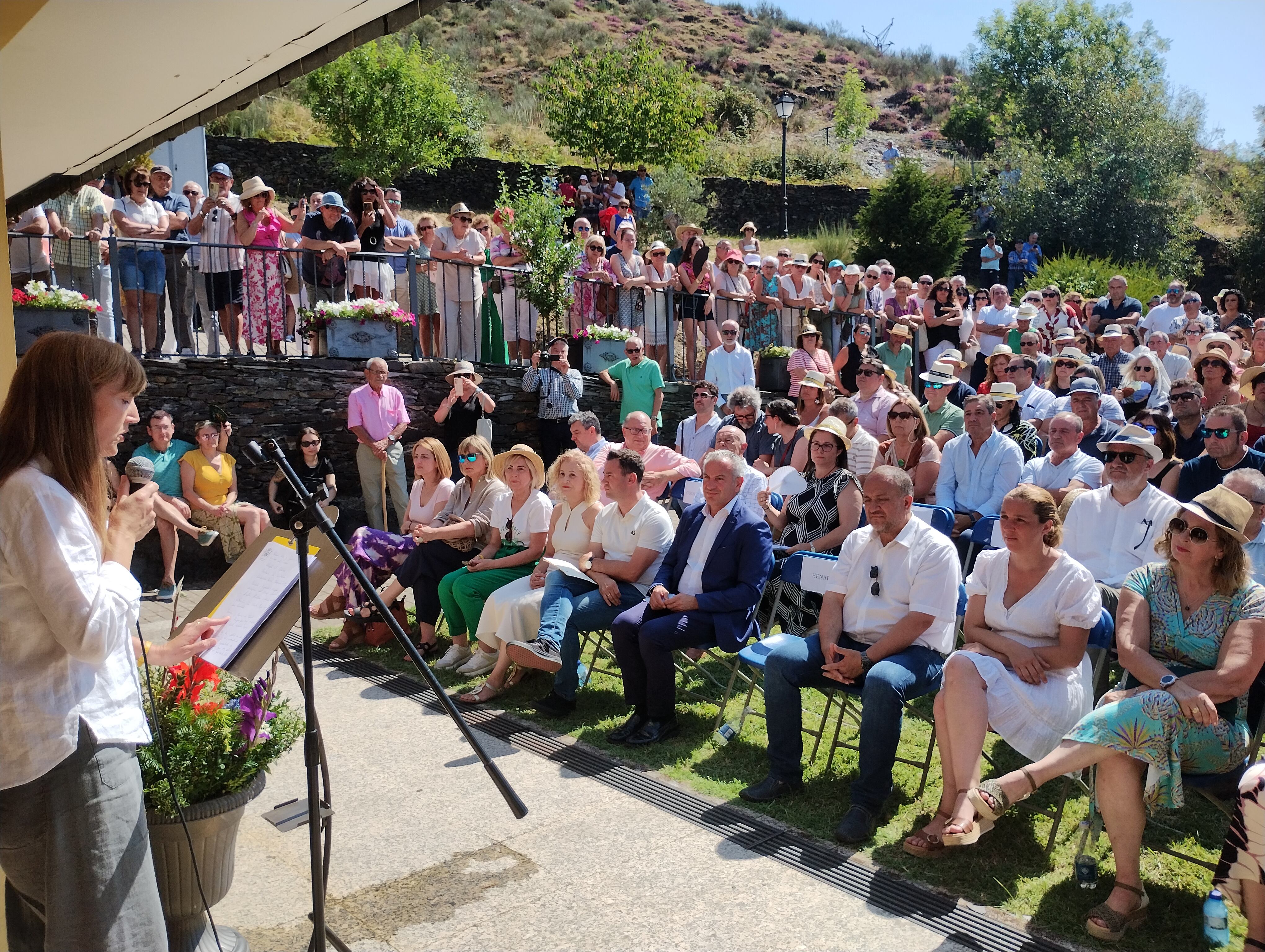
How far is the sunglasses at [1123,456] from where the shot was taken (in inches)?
224

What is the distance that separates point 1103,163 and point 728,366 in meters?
25.2

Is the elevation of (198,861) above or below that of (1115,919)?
above

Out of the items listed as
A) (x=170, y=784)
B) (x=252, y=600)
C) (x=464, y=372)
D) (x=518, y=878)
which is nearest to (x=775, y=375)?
(x=464, y=372)

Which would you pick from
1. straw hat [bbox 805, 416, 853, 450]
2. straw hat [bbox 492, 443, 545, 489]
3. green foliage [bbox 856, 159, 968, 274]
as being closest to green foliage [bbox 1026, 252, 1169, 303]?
green foliage [bbox 856, 159, 968, 274]

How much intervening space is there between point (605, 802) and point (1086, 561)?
2.98 meters

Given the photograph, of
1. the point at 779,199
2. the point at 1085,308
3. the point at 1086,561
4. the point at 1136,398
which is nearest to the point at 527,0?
the point at 779,199

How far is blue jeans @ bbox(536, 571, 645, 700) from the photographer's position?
6016 millimetres

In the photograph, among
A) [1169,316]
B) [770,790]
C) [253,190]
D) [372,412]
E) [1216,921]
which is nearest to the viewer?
[1216,921]

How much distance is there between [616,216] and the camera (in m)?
17.2

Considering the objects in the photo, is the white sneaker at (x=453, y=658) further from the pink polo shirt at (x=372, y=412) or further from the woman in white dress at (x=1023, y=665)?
the pink polo shirt at (x=372, y=412)

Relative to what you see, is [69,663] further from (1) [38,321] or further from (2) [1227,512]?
(1) [38,321]

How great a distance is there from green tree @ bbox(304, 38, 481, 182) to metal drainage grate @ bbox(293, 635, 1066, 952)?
23.1m

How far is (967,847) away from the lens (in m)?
4.30

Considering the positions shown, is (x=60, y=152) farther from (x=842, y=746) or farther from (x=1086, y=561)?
(x=1086, y=561)
